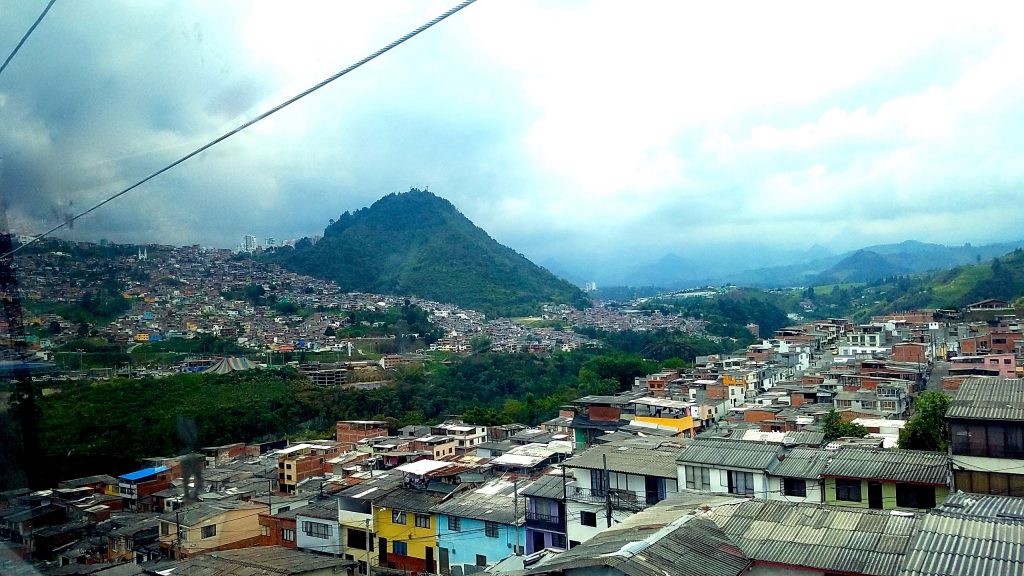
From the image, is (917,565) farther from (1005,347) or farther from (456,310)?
(456,310)

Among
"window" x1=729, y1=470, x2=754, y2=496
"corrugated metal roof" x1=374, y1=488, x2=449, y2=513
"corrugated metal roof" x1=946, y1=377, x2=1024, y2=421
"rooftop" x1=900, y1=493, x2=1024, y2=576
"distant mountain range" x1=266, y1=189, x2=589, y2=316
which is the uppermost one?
"distant mountain range" x1=266, y1=189, x2=589, y2=316

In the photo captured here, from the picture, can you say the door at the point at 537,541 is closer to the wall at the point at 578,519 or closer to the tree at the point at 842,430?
the wall at the point at 578,519

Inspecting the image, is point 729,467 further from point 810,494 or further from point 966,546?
point 966,546

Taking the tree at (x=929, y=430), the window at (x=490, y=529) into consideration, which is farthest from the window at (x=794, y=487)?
the window at (x=490, y=529)

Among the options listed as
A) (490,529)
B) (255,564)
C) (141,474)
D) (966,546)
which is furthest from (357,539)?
(966,546)

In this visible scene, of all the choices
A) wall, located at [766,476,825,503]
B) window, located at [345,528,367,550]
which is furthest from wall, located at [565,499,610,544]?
window, located at [345,528,367,550]

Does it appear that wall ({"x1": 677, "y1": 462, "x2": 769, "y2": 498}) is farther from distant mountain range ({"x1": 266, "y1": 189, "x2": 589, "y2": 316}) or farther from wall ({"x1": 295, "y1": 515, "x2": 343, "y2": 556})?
distant mountain range ({"x1": 266, "y1": 189, "x2": 589, "y2": 316})
